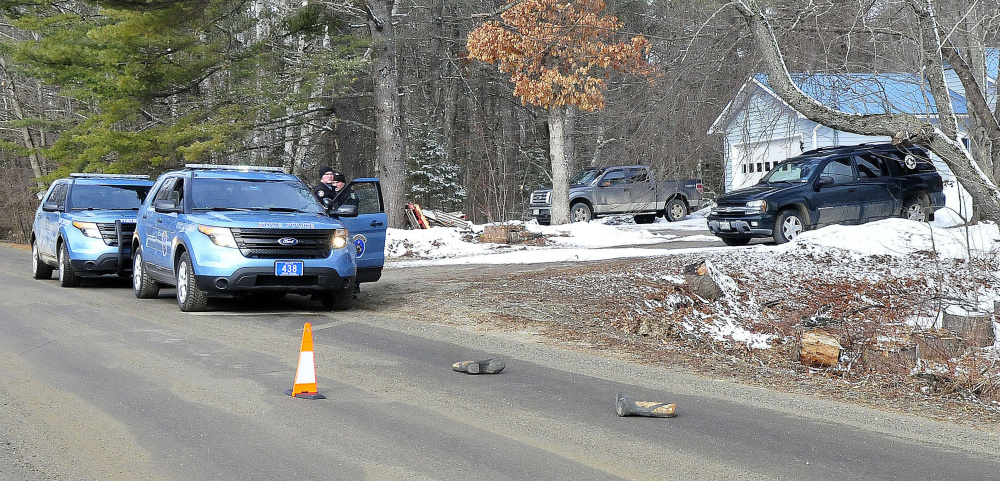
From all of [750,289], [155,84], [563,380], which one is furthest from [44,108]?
[563,380]

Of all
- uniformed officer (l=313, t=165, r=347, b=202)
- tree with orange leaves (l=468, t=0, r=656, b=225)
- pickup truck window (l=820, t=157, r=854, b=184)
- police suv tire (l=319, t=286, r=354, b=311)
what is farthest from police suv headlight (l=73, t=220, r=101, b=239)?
pickup truck window (l=820, t=157, r=854, b=184)

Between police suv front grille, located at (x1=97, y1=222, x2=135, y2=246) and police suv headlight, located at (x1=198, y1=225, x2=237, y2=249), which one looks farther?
police suv front grille, located at (x1=97, y1=222, x2=135, y2=246)

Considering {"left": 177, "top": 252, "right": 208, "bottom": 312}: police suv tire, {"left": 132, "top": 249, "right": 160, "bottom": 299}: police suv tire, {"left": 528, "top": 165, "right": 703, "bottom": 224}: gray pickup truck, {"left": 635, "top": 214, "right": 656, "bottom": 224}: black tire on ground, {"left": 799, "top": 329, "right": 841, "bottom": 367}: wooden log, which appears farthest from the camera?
{"left": 635, "top": 214, "right": 656, "bottom": 224}: black tire on ground

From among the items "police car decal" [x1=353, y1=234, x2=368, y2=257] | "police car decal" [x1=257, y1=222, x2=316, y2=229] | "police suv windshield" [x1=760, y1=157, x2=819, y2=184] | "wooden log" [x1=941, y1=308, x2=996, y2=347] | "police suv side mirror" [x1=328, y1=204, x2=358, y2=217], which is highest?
"police suv windshield" [x1=760, y1=157, x2=819, y2=184]

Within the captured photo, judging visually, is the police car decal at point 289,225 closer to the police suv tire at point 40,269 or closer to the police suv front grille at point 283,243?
the police suv front grille at point 283,243

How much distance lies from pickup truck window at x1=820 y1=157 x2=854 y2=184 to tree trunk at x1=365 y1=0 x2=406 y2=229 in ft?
33.9

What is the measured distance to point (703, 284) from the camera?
43.1 ft

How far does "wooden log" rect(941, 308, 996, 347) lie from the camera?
9625mm

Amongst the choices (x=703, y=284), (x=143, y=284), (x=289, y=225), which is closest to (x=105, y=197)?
(x=143, y=284)

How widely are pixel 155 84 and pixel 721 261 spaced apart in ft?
53.9

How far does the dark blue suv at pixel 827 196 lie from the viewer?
1930 cm

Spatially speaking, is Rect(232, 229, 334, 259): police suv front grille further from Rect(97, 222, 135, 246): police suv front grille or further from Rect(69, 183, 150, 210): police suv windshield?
Rect(69, 183, 150, 210): police suv windshield

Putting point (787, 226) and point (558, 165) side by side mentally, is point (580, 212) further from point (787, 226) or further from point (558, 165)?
point (787, 226)

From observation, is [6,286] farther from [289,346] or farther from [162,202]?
[289,346]
